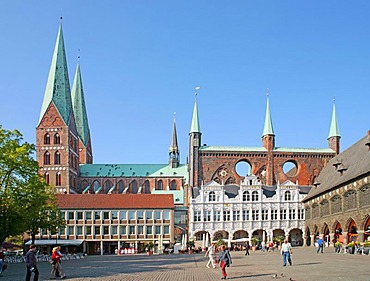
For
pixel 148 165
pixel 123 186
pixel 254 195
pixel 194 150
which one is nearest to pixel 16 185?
pixel 254 195

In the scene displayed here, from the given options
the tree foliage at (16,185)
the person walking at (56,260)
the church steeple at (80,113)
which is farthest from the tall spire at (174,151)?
the person walking at (56,260)

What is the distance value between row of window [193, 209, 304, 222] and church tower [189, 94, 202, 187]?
8.23 m

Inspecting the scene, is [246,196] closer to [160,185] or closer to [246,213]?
[246,213]

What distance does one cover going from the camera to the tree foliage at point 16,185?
38594 millimetres

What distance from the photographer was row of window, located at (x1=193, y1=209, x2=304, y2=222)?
Result: 247 feet

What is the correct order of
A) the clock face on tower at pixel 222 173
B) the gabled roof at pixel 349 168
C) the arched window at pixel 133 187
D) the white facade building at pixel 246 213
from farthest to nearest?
1. the arched window at pixel 133 187
2. the clock face on tower at pixel 222 173
3. the white facade building at pixel 246 213
4. the gabled roof at pixel 349 168

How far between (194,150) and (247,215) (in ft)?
47.5

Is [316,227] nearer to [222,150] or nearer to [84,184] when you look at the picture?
[222,150]

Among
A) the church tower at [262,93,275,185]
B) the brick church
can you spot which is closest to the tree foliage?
the brick church

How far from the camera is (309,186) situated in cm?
8162

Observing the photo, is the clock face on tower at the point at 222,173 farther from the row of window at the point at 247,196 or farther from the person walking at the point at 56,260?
the person walking at the point at 56,260

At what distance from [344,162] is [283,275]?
44268 mm

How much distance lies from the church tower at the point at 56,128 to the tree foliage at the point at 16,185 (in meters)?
57.1

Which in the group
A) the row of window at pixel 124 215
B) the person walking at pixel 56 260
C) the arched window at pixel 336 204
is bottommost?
the person walking at pixel 56 260
